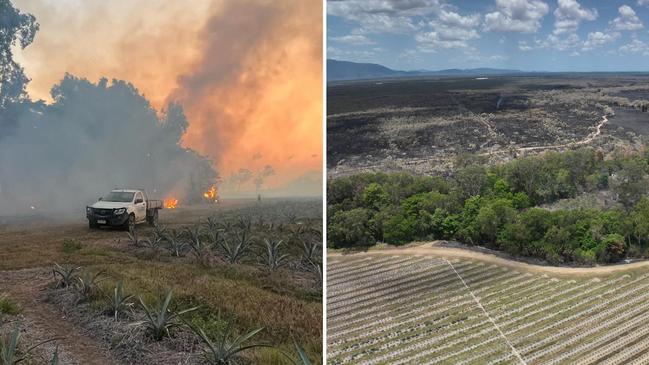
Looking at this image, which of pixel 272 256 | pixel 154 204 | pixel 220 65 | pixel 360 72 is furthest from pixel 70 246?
pixel 360 72

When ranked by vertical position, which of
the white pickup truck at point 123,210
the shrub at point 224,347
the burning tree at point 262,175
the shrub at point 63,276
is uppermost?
the burning tree at point 262,175

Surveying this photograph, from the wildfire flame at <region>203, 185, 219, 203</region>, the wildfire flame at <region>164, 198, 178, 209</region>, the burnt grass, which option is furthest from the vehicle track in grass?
the burnt grass

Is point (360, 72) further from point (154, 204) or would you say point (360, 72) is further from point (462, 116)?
point (154, 204)

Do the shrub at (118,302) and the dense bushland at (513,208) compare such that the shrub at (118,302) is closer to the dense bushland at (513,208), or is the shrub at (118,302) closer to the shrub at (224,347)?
the shrub at (224,347)

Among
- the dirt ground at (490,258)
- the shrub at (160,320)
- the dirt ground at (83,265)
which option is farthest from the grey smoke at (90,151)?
the dirt ground at (490,258)

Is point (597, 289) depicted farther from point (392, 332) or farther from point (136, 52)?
point (136, 52)

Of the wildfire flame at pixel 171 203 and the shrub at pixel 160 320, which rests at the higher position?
the wildfire flame at pixel 171 203

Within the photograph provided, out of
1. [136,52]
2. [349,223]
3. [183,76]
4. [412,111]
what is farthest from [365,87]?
[136,52]
